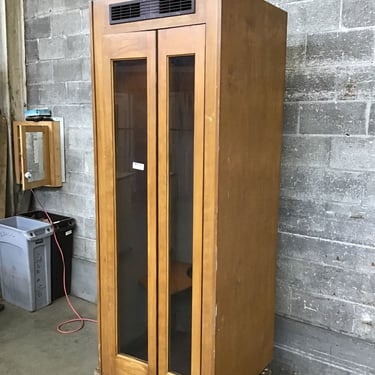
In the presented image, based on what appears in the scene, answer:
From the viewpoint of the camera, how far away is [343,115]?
6.94 feet

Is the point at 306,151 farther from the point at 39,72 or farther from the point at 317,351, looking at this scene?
the point at 39,72

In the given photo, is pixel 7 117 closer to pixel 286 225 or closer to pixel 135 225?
pixel 135 225

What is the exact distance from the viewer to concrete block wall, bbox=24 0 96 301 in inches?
126

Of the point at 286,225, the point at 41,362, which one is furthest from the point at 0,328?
the point at 286,225

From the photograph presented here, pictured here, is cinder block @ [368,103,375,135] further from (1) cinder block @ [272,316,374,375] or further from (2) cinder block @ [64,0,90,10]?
(2) cinder block @ [64,0,90,10]

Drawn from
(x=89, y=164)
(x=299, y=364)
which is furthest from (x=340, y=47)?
(x=89, y=164)

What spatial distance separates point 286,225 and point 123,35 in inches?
50.6

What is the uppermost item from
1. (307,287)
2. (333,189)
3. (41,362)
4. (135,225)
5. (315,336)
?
(333,189)

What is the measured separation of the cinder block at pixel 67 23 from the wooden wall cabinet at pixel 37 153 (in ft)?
2.25

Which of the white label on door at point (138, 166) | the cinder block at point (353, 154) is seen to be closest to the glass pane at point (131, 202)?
the white label on door at point (138, 166)

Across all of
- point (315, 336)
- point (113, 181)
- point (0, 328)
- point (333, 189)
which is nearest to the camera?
point (113, 181)

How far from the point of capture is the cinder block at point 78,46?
10.3 ft

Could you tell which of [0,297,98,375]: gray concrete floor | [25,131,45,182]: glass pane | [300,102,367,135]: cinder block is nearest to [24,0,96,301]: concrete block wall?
[25,131,45,182]: glass pane

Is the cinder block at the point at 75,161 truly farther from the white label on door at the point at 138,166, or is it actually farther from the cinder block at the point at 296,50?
the cinder block at the point at 296,50
